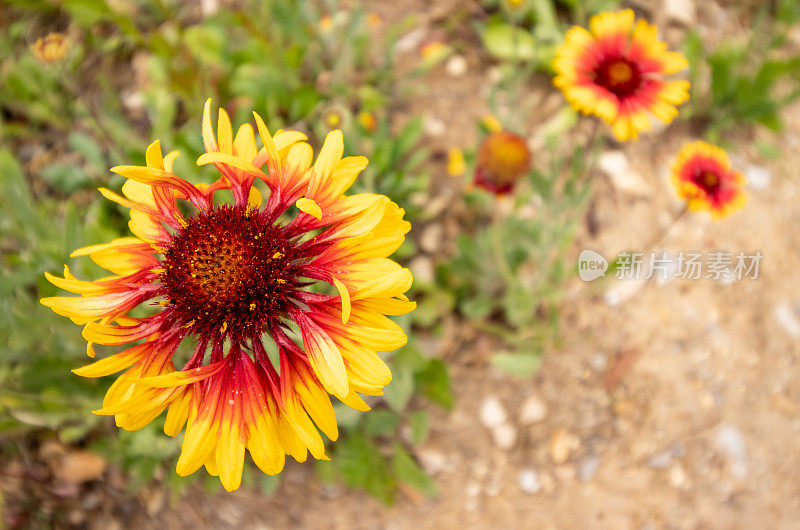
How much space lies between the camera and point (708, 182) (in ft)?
6.13

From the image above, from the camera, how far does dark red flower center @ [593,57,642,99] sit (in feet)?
5.44

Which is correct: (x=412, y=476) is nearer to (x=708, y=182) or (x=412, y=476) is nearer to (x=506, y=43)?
(x=708, y=182)

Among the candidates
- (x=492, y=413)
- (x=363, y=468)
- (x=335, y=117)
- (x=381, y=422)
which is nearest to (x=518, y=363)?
(x=492, y=413)

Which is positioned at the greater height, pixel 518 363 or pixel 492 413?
pixel 518 363

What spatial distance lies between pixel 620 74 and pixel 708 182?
1.67 ft

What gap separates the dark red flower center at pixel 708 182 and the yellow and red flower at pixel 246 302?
4.13 ft

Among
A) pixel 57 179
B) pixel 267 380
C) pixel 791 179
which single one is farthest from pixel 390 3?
pixel 267 380

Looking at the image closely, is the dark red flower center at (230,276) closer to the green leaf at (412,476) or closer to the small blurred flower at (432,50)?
the green leaf at (412,476)

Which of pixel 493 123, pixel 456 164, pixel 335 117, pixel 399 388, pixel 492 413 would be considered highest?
pixel 335 117

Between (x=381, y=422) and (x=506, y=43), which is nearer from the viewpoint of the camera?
(x=381, y=422)

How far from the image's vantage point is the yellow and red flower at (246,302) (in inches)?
40.3

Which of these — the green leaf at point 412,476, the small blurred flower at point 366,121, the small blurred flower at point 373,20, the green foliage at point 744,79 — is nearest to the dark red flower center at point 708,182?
the green foliage at point 744,79

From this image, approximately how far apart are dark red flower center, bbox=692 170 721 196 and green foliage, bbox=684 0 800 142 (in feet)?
2.52

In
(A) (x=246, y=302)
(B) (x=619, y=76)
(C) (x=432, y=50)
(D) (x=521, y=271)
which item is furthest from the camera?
(C) (x=432, y=50)
